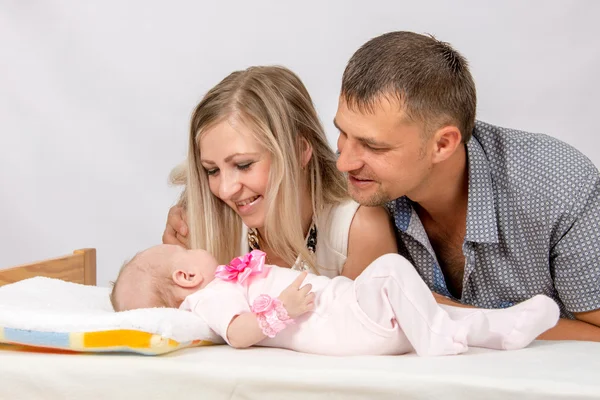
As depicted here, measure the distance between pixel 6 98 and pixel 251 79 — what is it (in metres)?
1.69

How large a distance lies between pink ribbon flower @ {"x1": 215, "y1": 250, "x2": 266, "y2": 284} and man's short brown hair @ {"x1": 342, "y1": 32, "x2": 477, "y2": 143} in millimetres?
471

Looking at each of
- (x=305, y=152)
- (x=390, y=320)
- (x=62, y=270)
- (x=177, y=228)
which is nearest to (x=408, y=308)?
(x=390, y=320)

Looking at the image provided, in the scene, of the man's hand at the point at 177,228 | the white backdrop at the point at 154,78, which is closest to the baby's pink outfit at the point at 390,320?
the man's hand at the point at 177,228

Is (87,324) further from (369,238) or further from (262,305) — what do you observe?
(369,238)

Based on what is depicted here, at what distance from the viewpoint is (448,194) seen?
2.37 metres

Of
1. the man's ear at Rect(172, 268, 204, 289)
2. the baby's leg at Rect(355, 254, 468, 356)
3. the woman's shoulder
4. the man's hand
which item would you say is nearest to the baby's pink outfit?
the baby's leg at Rect(355, 254, 468, 356)

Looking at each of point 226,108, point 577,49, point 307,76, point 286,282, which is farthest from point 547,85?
point 286,282

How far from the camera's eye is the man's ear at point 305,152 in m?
2.55

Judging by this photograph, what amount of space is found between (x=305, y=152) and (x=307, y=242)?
0.28 m

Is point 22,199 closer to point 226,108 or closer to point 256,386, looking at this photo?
point 226,108

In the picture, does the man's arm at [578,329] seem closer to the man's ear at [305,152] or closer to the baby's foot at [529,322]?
the baby's foot at [529,322]

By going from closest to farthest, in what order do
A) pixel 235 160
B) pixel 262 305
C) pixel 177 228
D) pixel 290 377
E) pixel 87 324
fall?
pixel 290 377
pixel 87 324
pixel 262 305
pixel 235 160
pixel 177 228

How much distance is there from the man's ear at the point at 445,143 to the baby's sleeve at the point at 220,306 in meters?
0.65

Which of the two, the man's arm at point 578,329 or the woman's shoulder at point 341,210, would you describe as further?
the woman's shoulder at point 341,210
